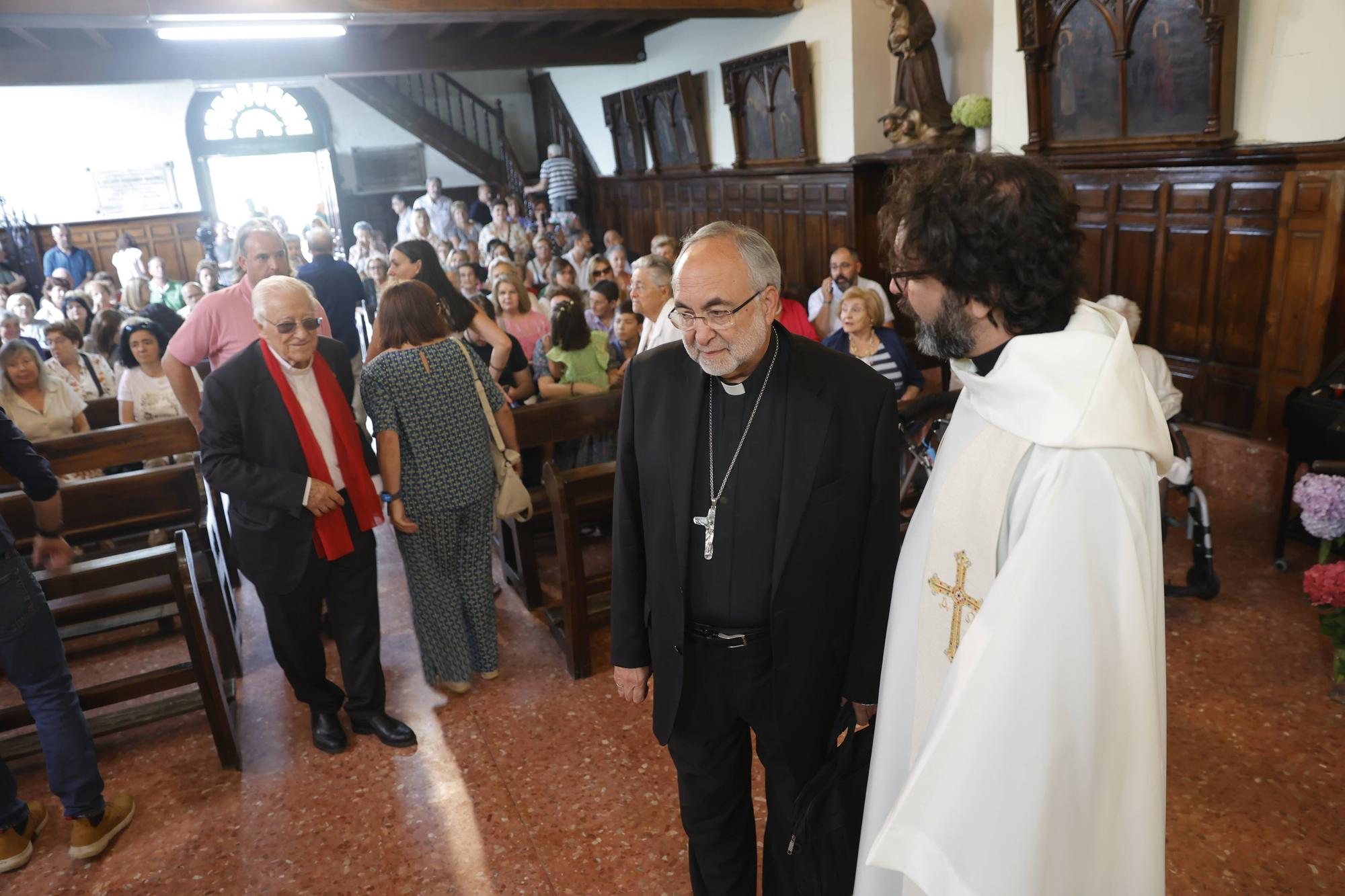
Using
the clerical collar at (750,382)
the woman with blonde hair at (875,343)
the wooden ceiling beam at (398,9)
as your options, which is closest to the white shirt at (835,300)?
the woman with blonde hair at (875,343)

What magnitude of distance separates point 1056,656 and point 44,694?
2826 mm

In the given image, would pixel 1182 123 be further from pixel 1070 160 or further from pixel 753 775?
pixel 753 775

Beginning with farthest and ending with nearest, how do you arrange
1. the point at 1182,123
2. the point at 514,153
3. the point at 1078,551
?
the point at 514,153 < the point at 1182,123 < the point at 1078,551

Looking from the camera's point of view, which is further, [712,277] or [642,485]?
[642,485]

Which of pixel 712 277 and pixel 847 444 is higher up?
pixel 712 277

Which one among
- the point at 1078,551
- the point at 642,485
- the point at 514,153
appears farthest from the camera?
the point at 514,153

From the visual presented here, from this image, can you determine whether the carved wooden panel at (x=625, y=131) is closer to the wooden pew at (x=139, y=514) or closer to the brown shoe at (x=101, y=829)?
the wooden pew at (x=139, y=514)

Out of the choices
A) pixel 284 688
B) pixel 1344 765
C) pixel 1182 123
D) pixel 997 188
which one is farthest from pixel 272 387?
pixel 1182 123

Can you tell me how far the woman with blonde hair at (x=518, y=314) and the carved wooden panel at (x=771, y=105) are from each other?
12.7ft

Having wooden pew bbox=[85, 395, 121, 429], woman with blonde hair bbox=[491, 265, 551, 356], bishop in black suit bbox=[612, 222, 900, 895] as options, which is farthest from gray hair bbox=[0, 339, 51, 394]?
bishop in black suit bbox=[612, 222, 900, 895]

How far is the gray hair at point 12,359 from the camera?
4.59 m

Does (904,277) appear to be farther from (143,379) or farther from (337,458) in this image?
(143,379)

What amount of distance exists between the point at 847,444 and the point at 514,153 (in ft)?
48.3

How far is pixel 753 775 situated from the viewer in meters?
3.06
